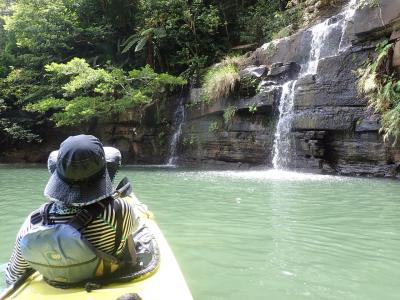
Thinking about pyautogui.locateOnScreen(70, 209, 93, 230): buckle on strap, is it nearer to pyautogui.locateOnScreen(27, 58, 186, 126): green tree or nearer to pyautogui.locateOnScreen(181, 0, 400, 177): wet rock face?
pyautogui.locateOnScreen(181, 0, 400, 177): wet rock face

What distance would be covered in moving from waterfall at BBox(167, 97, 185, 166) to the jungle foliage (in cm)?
86

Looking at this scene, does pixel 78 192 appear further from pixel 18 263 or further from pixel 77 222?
pixel 18 263

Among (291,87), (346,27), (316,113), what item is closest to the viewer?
(316,113)

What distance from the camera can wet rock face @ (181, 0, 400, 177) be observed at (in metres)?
11.0

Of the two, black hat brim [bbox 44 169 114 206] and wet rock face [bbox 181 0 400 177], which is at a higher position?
wet rock face [bbox 181 0 400 177]

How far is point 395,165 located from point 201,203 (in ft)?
19.3

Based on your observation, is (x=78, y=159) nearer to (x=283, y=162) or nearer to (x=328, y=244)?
(x=328, y=244)

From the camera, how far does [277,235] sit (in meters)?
4.94

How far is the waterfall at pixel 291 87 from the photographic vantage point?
1277 cm

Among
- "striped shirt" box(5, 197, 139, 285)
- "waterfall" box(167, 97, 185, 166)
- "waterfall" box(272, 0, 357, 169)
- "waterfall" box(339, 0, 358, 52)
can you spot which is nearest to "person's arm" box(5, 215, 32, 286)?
"striped shirt" box(5, 197, 139, 285)

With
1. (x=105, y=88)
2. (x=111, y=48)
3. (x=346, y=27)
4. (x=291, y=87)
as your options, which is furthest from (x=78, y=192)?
(x=111, y=48)

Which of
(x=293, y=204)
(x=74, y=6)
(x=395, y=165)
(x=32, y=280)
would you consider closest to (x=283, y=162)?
(x=395, y=165)

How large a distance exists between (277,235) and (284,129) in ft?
27.4

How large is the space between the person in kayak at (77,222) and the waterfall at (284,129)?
10.7 metres
